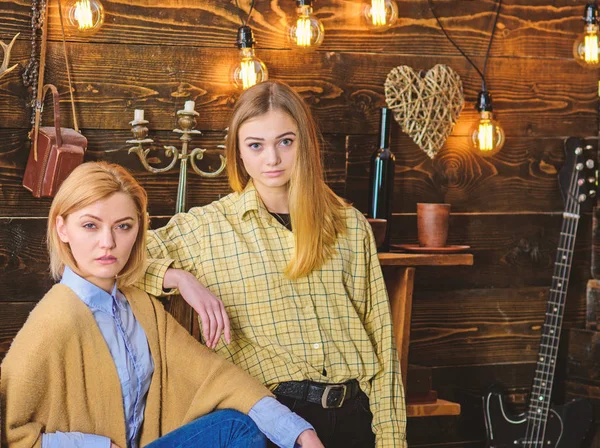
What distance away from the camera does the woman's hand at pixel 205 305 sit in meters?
2.05

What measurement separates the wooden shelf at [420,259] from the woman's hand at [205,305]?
0.71 meters

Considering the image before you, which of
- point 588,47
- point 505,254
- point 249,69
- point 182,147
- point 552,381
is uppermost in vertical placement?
point 588,47

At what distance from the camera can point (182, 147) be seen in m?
2.78

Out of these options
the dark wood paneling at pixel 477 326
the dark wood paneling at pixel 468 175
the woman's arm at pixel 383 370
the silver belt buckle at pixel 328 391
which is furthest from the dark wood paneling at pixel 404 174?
the silver belt buckle at pixel 328 391

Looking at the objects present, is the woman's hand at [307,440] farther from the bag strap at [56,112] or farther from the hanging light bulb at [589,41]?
the hanging light bulb at [589,41]

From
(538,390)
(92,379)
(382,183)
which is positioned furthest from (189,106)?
(538,390)

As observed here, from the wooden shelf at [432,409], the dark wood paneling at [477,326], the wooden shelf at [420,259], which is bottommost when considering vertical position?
the wooden shelf at [432,409]

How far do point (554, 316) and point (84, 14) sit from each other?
1.84 meters

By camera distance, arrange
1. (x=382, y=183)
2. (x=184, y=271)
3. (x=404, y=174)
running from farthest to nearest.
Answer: (x=404, y=174) < (x=382, y=183) < (x=184, y=271)

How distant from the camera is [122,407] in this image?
1.90m

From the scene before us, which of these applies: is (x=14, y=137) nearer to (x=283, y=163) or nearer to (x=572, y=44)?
(x=283, y=163)

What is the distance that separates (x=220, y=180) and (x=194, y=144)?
14cm

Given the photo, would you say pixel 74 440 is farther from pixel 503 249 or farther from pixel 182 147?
pixel 503 249

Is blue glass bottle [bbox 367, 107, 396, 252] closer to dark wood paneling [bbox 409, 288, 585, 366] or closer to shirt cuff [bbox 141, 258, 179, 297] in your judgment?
dark wood paneling [bbox 409, 288, 585, 366]
